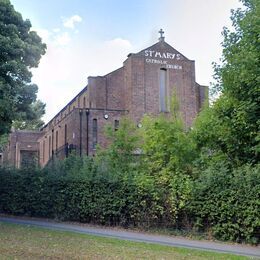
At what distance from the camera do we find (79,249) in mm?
11750

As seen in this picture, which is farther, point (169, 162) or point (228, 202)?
point (169, 162)

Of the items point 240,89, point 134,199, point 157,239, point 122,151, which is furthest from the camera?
point 122,151

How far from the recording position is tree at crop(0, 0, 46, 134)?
1919cm

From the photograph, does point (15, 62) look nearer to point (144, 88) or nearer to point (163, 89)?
point (144, 88)

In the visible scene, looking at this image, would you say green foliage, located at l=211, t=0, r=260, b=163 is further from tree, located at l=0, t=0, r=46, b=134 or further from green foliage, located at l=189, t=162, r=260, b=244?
tree, located at l=0, t=0, r=46, b=134

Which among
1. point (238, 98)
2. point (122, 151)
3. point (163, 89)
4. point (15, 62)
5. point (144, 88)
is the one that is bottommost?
point (122, 151)

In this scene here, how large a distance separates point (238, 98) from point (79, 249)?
8677 mm

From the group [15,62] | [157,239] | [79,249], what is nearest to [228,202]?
[157,239]

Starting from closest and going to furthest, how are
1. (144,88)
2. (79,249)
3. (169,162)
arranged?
1. (79,249)
2. (169,162)
3. (144,88)

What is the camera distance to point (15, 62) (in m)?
19.3

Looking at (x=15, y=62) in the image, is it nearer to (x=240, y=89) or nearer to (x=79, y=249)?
(x=240, y=89)

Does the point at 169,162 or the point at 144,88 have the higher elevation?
the point at 144,88

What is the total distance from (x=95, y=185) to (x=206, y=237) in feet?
18.0

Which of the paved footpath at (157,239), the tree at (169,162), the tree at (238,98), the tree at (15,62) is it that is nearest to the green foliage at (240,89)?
the tree at (238,98)
